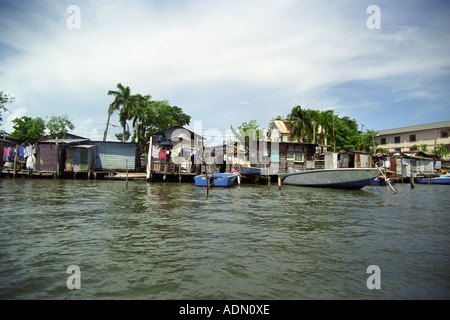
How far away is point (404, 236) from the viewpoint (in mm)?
7316

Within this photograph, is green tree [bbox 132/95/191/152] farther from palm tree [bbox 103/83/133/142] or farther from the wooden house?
the wooden house

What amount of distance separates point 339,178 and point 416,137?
41.8 metres

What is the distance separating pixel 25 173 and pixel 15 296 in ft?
105

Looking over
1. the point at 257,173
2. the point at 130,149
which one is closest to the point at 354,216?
the point at 257,173

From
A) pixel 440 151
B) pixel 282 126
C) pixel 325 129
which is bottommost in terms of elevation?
pixel 440 151

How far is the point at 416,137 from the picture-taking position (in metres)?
52.6

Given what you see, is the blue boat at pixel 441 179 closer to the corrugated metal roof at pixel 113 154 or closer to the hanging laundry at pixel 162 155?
the hanging laundry at pixel 162 155

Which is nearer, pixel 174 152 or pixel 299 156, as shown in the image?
pixel 174 152

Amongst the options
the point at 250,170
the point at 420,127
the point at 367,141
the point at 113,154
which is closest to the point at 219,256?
the point at 250,170

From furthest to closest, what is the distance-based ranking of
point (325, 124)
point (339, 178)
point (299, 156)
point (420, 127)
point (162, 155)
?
point (420, 127) < point (325, 124) < point (299, 156) < point (162, 155) < point (339, 178)

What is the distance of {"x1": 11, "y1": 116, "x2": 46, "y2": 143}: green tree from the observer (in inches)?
1567

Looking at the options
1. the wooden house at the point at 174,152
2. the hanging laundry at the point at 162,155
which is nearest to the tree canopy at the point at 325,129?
the wooden house at the point at 174,152

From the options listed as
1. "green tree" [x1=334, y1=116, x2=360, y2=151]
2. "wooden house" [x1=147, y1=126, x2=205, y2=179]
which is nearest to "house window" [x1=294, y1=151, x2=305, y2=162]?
"wooden house" [x1=147, y1=126, x2=205, y2=179]

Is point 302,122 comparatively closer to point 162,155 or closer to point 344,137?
point 344,137
